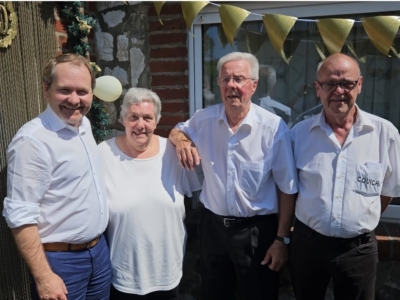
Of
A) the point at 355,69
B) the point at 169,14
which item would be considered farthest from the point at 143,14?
the point at 355,69

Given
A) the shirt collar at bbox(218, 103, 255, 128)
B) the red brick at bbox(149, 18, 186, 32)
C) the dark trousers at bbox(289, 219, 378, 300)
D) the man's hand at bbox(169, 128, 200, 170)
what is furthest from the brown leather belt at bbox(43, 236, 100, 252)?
the red brick at bbox(149, 18, 186, 32)

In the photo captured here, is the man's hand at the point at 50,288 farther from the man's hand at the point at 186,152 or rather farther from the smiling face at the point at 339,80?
the smiling face at the point at 339,80

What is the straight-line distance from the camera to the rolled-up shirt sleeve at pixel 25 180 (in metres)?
1.73

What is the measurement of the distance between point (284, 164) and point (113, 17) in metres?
1.99

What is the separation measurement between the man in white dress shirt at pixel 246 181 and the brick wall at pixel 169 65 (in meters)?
0.88

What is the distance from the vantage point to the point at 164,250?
7.17 feet

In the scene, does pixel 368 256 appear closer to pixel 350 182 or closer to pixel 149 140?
pixel 350 182

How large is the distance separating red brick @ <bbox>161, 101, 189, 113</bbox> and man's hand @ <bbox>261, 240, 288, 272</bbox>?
1.39 m

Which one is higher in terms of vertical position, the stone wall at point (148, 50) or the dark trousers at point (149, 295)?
the stone wall at point (148, 50)

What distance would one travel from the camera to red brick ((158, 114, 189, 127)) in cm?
311

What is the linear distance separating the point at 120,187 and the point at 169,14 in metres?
1.59

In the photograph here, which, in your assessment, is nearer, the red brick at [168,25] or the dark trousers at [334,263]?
the dark trousers at [334,263]

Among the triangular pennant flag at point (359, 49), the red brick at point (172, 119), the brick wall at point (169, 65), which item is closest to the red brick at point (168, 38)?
the brick wall at point (169, 65)

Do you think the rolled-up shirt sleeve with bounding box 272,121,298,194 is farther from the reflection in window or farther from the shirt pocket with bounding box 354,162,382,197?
the reflection in window
